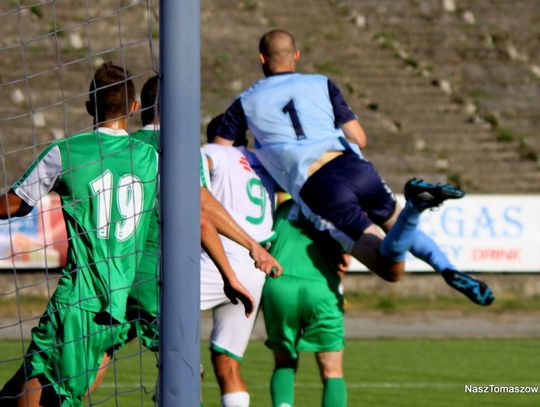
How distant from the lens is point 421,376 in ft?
32.6

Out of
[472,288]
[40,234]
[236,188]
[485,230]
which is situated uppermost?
[236,188]

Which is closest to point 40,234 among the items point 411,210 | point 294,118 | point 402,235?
point 294,118

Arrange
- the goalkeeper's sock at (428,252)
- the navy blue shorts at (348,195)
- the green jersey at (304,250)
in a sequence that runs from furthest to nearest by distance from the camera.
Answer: the green jersey at (304,250), the navy blue shorts at (348,195), the goalkeeper's sock at (428,252)

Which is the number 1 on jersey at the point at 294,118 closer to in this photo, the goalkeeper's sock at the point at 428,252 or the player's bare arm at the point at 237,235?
the goalkeeper's sock at the point at 428,252

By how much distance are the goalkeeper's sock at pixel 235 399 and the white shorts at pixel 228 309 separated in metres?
0.20

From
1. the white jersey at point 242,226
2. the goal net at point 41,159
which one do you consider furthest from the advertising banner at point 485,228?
the white jersey at point 242,226

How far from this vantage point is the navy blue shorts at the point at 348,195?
596 centimetres

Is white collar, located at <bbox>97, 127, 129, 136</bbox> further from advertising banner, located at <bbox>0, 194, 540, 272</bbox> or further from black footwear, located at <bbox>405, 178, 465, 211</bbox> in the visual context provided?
advertising banner, located at <bbox>0, 194, 540, 272</bbox>

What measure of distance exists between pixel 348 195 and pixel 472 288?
931mm

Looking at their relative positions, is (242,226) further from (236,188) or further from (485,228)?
(485,228)

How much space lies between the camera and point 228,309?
21.0ft

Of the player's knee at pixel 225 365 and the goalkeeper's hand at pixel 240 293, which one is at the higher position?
the goalkeeper's hand at pixel 240 293

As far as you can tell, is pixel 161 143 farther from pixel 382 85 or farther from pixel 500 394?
pixel 382 85

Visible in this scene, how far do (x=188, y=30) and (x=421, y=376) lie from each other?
20.8 ft
